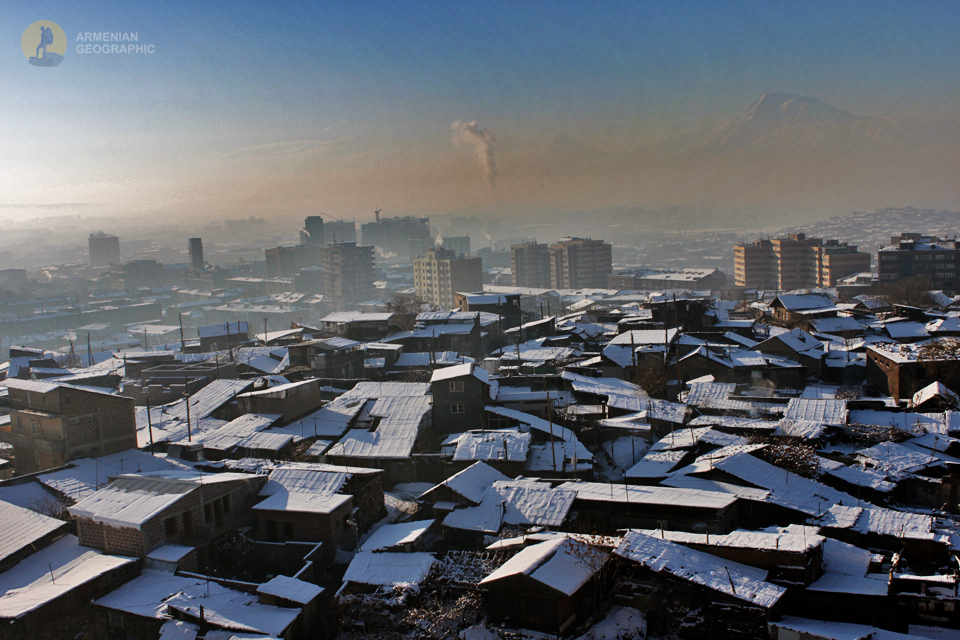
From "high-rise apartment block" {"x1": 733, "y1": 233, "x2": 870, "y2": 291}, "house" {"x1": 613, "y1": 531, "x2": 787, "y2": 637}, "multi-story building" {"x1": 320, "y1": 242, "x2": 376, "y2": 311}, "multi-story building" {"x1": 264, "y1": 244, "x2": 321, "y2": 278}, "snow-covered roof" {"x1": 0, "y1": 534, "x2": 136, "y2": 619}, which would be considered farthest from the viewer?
"multi-story building" {"x1": 264, "y1": 244, "x2": 321, "y2": 278}

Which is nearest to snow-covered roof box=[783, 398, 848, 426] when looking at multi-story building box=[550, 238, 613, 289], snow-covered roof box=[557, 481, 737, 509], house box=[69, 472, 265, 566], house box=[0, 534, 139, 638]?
snow-covered roof box=[557, 481, 737, 509]

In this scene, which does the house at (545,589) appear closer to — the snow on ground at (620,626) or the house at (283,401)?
the snow on ground at (620,626)

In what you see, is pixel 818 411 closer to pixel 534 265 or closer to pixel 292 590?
pixel 292 590

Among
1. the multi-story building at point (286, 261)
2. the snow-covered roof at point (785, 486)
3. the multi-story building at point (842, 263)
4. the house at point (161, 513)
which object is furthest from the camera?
the multi-story building at point (286, 261)

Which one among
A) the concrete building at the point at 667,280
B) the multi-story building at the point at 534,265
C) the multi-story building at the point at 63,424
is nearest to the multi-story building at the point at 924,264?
the concrete building at the point at 667,280

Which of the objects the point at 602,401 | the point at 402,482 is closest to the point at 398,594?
the point at 402,482

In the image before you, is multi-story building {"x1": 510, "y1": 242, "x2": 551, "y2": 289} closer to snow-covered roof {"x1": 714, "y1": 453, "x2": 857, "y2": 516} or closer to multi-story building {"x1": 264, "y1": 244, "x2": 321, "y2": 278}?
multi-story building {"x1": 264, "y1": 244, "x2": 321, "y2": 278}

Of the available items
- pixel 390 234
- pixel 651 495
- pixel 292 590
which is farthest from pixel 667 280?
pixel 390 234
